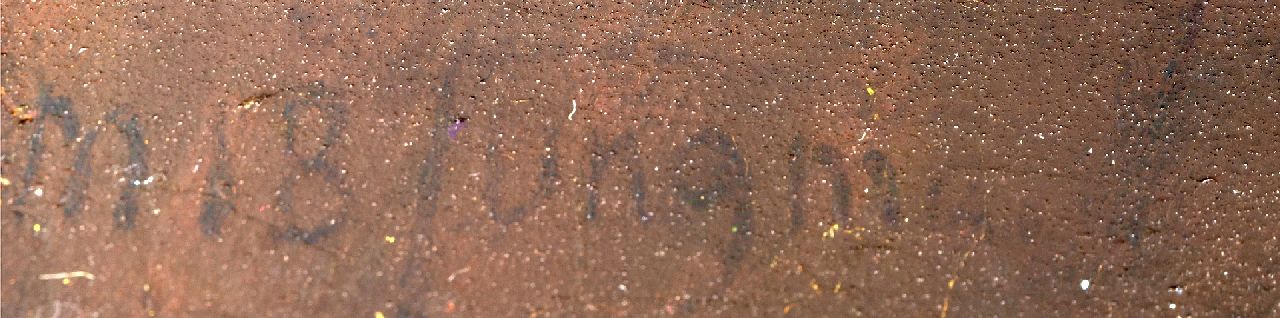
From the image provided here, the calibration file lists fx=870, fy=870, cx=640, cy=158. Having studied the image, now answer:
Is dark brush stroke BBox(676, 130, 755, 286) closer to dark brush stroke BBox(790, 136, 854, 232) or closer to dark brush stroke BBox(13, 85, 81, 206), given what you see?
dark brush stroke BBox(790, 136, 854, 232)

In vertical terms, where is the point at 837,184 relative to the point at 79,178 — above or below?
above

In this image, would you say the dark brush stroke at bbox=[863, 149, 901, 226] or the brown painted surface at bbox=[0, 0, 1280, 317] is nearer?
the brown painted surface at bbox=[0, 0, 1280, 317]

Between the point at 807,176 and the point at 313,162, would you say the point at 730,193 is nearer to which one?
the point at 807,176

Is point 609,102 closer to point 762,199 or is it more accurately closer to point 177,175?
point 762,199

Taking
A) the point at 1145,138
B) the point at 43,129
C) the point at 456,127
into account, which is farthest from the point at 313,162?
the point at 1145,138

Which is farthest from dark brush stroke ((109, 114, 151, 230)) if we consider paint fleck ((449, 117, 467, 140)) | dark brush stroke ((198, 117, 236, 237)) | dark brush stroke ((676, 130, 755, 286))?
dark brush stroke ((676, 130, 755, 286))

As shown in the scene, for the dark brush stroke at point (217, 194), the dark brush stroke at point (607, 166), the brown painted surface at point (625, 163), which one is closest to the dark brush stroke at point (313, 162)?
the brown painted surface at point (625, 163)

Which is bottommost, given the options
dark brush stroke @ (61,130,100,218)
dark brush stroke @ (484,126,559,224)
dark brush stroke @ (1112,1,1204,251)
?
dark brush stroke @ (61,130,100,218)

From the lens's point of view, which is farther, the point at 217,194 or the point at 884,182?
the point at 884,182

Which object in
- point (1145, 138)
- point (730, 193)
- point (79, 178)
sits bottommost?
point (79, 178)
